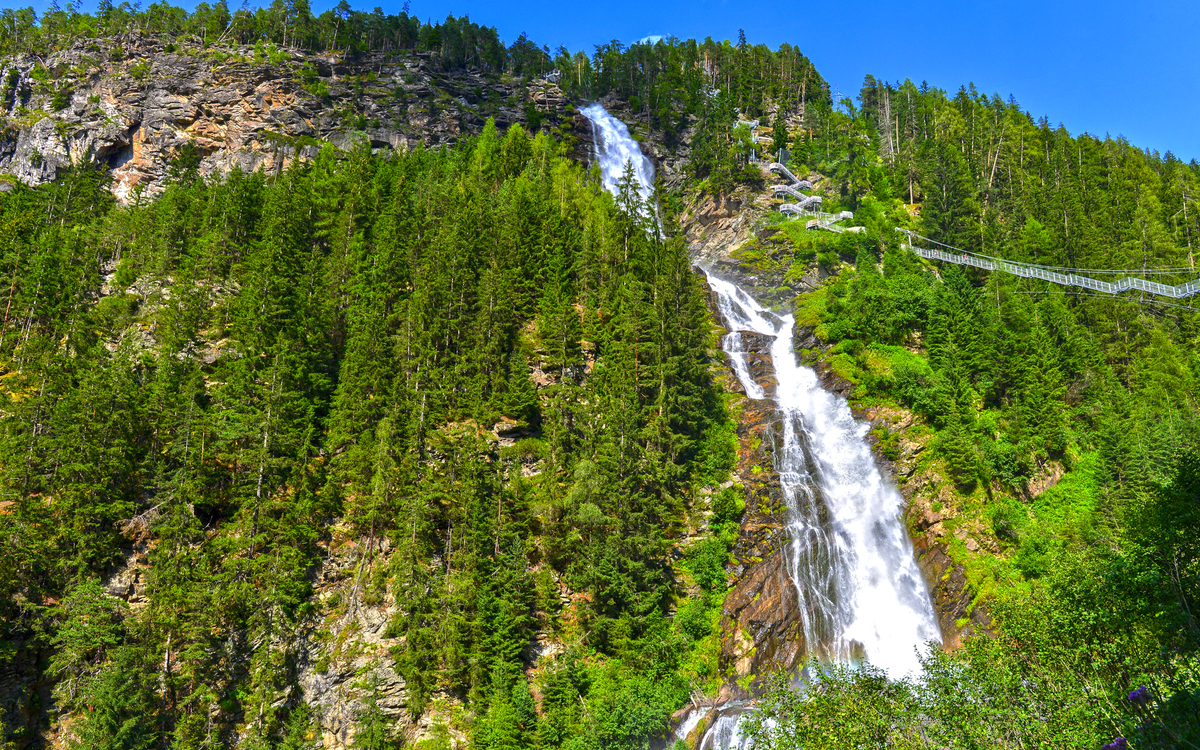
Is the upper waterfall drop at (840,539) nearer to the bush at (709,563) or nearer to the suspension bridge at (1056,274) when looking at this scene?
the bush at (709,563)

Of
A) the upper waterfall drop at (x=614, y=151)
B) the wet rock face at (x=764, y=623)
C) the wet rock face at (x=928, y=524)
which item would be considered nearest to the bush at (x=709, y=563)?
the wet rock face at (x=764, y=623)

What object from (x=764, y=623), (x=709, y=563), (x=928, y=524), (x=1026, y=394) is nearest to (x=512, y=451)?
(x=709, y=563)

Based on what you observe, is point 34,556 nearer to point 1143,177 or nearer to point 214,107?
point 214,107

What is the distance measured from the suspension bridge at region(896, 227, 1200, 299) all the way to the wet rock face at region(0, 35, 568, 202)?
226 ft

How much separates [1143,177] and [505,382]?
90.9 metres

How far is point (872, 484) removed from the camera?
46.7m

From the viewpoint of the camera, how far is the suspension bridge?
5716cm

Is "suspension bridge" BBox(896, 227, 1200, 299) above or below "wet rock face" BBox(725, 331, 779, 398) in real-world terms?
above

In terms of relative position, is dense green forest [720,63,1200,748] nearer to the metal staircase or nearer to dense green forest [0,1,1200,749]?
dense green forest [0,1,1200,749]

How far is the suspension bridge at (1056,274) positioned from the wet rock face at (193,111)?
6878 cm

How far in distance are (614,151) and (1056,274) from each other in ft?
219

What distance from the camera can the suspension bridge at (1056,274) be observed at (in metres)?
57.2

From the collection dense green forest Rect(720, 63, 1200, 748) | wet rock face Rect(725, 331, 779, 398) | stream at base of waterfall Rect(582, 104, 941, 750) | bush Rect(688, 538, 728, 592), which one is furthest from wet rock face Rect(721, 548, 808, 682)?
wet rock face Rect(725, 331, 779, 398)

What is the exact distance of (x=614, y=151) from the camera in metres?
106
